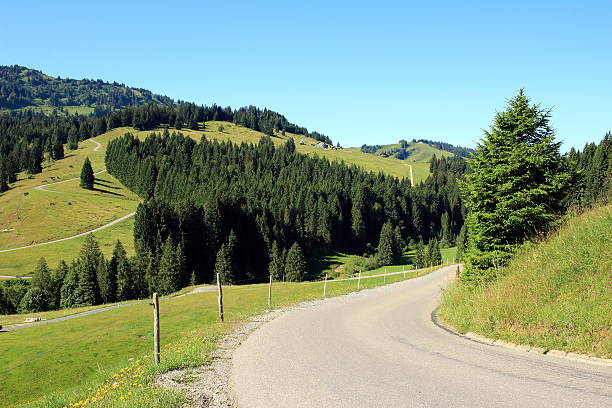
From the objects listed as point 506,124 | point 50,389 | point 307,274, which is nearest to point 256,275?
point 307,274

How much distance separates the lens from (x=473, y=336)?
1434 centimetres

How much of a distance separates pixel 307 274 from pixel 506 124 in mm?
89325

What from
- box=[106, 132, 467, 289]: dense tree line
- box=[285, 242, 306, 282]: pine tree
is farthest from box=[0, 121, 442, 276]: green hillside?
box=[285, 242, 306, 282]: pine tree

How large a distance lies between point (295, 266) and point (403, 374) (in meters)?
A: 91.6

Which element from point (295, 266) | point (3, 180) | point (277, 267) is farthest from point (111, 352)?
point (3, 180)

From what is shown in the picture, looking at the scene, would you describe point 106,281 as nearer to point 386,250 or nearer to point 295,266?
point 295,266

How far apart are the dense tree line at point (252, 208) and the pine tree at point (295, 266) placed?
1.26 m

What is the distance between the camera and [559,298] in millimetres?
12555

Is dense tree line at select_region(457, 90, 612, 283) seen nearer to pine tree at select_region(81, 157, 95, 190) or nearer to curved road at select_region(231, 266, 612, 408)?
curved road at select_region(231, 266, 612, 408)

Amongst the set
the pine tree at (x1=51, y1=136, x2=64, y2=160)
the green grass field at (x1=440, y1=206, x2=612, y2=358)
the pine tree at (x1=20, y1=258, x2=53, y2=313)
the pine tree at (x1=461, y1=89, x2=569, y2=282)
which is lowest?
the pine tree at (x1=20, y1=258, x2=53, y2=313)

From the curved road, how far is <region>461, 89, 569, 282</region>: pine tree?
776 cm

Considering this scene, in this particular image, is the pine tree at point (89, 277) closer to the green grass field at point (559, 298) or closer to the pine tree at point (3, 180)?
the green grass field at point (559, 298)

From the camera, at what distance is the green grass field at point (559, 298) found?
35.3 ft

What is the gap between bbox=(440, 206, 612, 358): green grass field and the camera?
35.3ft
